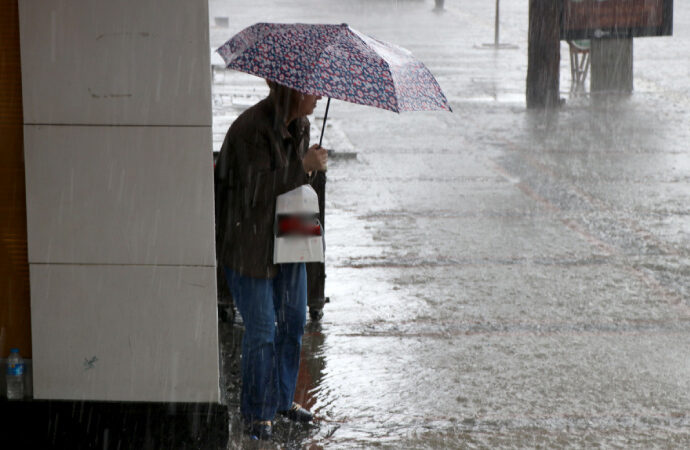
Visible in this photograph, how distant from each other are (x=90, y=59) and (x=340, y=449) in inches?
82.3

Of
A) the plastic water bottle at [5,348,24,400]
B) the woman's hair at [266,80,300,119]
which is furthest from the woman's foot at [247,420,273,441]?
the woman's hair at [266,80,300,119]

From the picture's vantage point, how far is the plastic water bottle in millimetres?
4359

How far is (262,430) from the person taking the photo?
461 centimetres

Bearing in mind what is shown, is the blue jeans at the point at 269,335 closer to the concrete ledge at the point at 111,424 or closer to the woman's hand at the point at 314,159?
the concrete ledge at the point at 111,424

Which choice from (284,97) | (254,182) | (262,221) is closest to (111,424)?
(262,221)

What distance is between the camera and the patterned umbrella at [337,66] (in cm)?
410

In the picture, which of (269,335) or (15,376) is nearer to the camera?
(15,376)

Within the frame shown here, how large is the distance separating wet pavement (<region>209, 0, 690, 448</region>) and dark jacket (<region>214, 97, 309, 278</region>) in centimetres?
91

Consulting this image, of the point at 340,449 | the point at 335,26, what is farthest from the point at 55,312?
the point at 335,26

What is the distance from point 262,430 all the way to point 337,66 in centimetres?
173

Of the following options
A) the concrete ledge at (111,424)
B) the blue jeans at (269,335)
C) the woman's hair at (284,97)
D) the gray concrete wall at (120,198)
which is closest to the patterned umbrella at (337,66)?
the woman's hair at (284,97)

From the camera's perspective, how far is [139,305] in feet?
14.2

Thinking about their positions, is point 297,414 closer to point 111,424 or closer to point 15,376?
point 111,424

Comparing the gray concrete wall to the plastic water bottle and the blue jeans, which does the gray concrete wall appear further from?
the blue jeans
